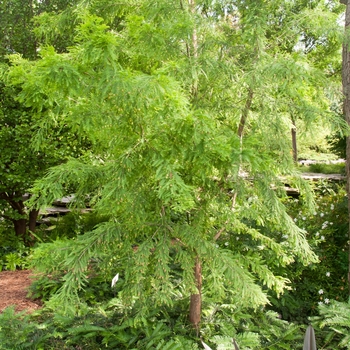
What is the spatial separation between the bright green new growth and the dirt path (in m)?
1.79

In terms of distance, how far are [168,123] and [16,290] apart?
11.0 feet

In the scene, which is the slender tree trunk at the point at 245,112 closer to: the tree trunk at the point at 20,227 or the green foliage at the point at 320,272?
the green foliage at the point at 320,272

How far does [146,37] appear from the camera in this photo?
7.13ft

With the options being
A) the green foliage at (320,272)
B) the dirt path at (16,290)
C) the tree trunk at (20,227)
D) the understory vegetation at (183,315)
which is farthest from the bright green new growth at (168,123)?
the tree trunk at (20,227)

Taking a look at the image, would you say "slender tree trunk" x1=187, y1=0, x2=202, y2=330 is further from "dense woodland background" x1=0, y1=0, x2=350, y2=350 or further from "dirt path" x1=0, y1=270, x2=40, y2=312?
"dirt path" x1=0, y1=270, x2=40, y2=312

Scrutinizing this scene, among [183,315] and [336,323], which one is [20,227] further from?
[336,323]

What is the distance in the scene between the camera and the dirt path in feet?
13.4

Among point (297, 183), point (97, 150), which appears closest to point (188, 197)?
point (297, 183)

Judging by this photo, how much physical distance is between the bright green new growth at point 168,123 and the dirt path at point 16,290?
70.5 inches

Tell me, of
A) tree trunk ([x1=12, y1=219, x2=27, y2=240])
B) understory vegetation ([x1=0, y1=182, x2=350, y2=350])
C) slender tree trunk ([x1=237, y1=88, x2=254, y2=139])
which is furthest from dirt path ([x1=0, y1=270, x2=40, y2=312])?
slender tree trunk ([x1=237, y1=88, x2=254, y2=139])

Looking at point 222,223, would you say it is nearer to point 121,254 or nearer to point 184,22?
point 121,254

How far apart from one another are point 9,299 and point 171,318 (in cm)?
190

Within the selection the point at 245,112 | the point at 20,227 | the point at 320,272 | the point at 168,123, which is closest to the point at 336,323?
the point at 320,272

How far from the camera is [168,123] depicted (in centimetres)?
211
